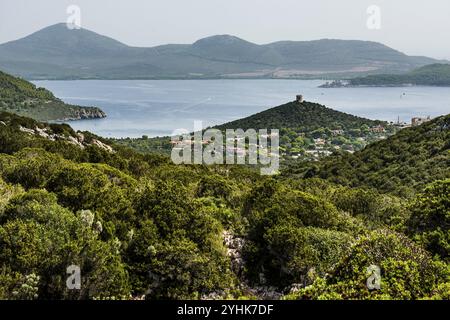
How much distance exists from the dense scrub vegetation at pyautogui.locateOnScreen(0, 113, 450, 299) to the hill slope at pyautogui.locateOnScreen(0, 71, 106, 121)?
97.1 m

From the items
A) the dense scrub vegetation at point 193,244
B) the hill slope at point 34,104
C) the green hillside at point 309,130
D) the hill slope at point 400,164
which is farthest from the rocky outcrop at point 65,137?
the hill slope at point 34,104

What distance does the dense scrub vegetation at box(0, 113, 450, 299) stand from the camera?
8570 mm

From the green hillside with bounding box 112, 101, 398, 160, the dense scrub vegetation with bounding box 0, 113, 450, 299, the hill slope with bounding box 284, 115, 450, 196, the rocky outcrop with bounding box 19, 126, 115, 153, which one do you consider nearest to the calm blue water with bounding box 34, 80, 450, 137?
the green hillside with bounding box 112, 101, 398, 160

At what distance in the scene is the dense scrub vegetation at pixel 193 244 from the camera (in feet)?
28.1

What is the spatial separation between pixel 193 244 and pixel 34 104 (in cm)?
11266

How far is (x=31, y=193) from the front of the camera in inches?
425

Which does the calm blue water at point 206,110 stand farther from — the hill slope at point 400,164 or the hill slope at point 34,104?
the hill slope at point 400,164

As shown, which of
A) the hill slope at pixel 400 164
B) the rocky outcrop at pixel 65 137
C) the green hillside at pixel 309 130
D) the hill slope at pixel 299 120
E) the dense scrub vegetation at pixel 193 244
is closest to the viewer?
the dense scrub vegetation at pixel 193 244

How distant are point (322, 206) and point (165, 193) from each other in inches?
192

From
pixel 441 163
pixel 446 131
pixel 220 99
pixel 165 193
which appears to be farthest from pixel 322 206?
pixel 220 99

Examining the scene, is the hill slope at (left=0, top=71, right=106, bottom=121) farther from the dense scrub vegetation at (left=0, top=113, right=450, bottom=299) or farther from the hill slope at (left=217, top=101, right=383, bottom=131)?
the dense scrub vegetation at (left=0, top=113, right=450, bottom=299)

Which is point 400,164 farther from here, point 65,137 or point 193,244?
point 193,244

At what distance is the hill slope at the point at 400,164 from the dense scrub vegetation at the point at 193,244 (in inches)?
718

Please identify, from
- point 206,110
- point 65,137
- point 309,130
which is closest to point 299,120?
point 309,130
